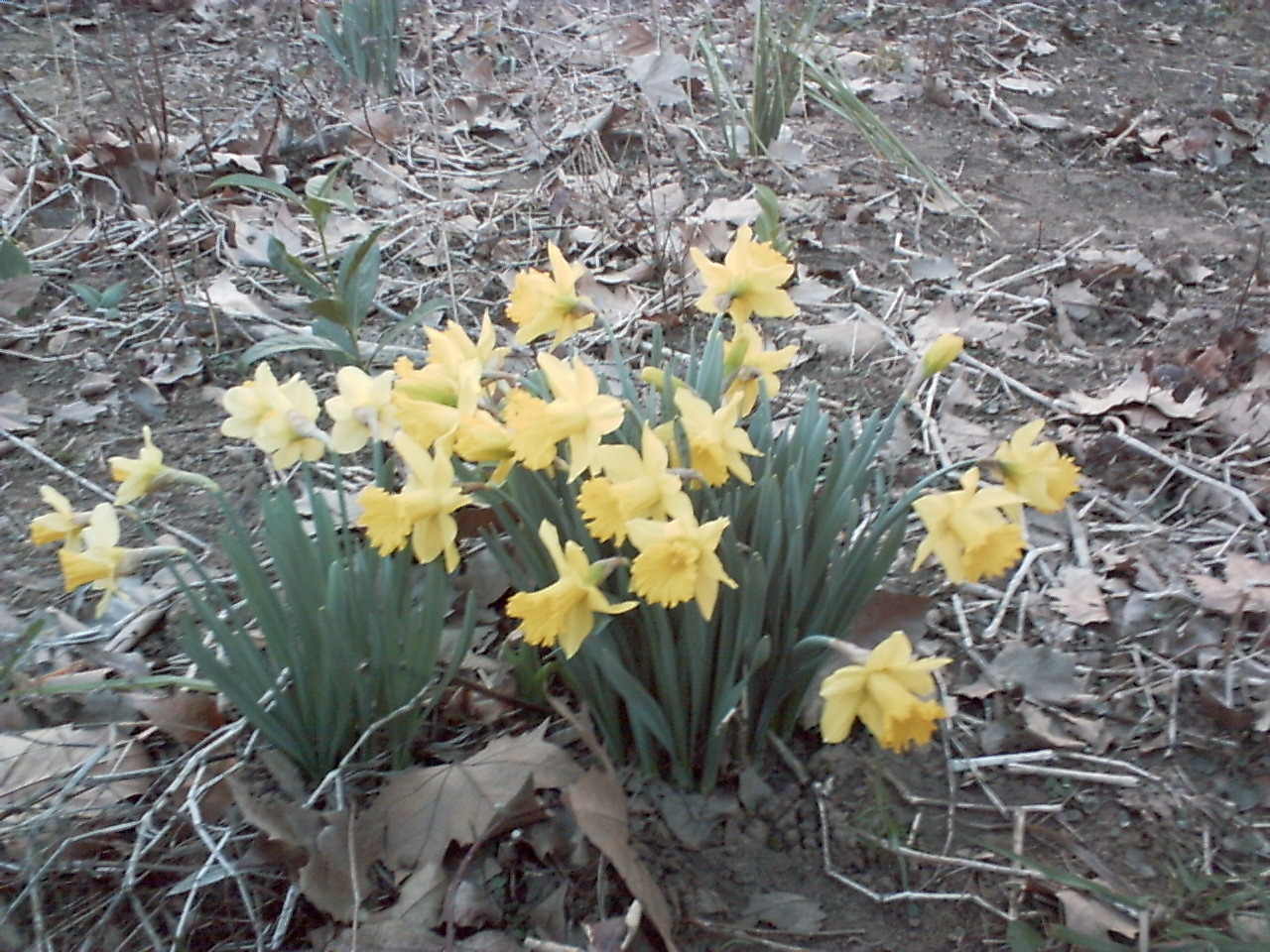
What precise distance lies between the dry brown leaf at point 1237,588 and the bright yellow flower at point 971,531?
28.9 inches

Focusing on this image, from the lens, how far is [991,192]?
3.02 metres

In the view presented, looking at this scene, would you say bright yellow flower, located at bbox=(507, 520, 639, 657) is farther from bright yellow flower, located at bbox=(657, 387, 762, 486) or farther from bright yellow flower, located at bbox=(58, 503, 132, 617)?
bright yellow flower, located at bbox=(58, 503, 132, 617)

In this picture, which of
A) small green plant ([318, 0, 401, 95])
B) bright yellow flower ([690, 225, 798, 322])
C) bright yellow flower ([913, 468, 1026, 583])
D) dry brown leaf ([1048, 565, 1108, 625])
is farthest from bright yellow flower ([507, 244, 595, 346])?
small green plant ([318, 0, 401, 95])

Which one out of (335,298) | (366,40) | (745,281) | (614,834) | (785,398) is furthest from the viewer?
(366,40)

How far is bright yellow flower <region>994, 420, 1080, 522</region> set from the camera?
3.49ft

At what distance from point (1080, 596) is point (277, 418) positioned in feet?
4.18

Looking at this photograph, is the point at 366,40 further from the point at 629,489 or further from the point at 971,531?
the point at 971,531

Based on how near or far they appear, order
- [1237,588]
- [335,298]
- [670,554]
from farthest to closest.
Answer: [335,298] → [1237,588] → [670,554]

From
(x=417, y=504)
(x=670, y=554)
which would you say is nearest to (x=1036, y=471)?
(x=670, y=554)

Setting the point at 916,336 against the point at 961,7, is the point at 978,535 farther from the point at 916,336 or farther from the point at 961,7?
the point at 961,7

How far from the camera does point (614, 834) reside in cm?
114

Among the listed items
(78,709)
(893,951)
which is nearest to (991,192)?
(893,951)

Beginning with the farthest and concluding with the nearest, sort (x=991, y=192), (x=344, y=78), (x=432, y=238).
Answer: (x=344, y=78) → (x=991, y=192) → (x=432, y=238)

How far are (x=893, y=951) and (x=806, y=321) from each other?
161 centimetres
